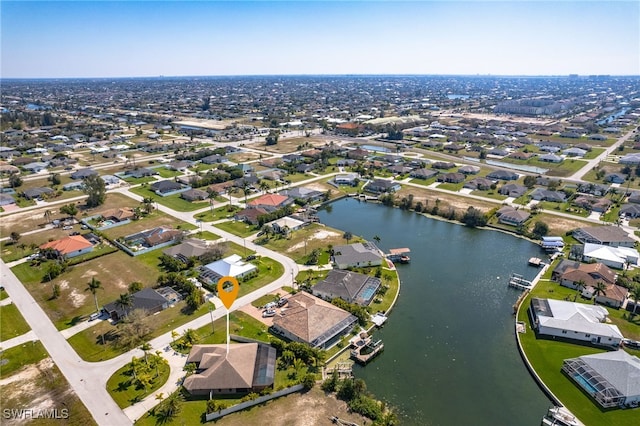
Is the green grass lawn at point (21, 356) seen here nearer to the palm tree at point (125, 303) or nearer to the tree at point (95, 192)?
the palm tree at point (125, 303)

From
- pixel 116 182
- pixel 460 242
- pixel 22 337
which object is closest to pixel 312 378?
pixel 22 337

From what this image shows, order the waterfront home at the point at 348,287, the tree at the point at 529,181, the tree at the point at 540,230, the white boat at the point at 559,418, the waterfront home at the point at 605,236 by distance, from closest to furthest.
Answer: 1. the white boat at the point at 559,418
2. the waterfront home at the point at 348,287
3. the waterfront home at the point at 605,236
4. the tree at the point at 540,230
5. the tree at the point at 529,181

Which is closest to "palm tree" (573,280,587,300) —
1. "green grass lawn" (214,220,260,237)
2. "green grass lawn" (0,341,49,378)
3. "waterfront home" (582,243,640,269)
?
"waterfront home" (582,243,640,269)

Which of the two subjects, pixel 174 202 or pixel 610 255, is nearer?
pixel 610 255

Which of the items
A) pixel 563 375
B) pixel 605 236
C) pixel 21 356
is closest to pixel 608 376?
pixel 563 375

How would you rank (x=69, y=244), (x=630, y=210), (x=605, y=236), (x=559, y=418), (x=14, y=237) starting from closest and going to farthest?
(x=559, y=418) → (x=69, y=244) → (x=605, y=236) → (x=14, y=237) → (x=630, y=210)

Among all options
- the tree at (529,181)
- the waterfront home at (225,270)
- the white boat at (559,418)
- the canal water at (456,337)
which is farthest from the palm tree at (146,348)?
the tree at (529,181)

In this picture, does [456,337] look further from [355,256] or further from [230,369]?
[230,369]
